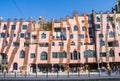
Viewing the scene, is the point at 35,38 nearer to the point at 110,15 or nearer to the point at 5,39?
the point at 5,39

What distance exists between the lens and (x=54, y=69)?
50438 millimetres

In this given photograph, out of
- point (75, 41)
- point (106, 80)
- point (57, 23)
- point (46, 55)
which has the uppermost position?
point (57, 23)

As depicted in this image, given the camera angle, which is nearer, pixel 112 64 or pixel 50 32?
pixel 112 64

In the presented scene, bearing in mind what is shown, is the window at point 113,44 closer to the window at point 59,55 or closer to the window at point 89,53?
the window at point 89,53

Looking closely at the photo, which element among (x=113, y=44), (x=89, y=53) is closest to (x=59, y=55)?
(x=89, y=53)

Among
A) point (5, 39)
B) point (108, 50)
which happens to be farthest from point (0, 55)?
point (108, 50)

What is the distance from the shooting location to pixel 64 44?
5288 cm

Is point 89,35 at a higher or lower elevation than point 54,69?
higher

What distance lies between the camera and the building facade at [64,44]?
50.1m

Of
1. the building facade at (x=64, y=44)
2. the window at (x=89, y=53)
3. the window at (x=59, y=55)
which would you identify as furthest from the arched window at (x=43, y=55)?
the window at (x=89, y=53)

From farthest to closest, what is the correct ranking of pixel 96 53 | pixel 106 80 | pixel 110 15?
pixel 110 15, pixel 96 53, pixel 106 80

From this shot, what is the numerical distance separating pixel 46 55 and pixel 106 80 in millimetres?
30031

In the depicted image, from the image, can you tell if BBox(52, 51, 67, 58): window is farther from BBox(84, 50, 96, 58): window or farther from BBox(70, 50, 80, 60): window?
BBox(84, 50, 96, 58): window

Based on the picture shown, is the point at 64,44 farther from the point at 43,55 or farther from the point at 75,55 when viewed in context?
the point at 43,55
